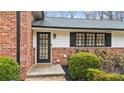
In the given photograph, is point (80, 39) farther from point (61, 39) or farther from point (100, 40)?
point (100, 40)

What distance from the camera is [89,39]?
13.9m

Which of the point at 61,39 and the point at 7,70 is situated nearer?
the point at 7,70

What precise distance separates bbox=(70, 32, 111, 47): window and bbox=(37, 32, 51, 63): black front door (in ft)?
4.96

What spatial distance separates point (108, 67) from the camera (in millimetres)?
10375

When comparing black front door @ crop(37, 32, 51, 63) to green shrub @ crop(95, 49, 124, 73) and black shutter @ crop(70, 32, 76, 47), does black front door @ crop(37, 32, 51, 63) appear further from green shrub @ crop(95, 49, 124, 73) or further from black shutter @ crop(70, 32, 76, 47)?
green shrub @ crop(95, 49, 124, 73)

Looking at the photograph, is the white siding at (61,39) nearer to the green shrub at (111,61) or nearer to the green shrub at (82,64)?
the green shrub at (111,61)

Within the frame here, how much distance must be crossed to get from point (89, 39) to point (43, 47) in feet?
9.92

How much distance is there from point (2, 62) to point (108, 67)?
255 inches

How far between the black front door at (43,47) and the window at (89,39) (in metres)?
1.51

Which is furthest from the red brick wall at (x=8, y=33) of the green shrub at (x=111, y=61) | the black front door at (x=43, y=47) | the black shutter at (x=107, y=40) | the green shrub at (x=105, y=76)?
the black shutter at (x=107, y=40)

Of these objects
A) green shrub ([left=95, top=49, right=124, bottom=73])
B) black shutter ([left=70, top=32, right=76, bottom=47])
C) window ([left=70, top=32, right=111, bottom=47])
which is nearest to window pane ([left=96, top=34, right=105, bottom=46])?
window ([left=70, top=32, right=111, bottom=47])

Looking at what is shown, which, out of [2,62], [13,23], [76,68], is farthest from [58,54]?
[2,62]

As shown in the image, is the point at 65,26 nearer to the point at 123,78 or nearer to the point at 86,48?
→ the point at 86,48

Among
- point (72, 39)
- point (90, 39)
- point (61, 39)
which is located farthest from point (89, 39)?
point (61, 39)
